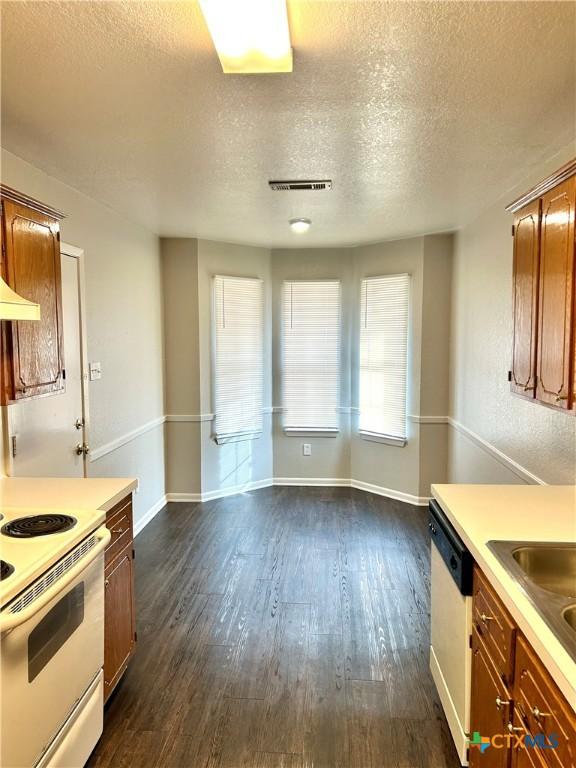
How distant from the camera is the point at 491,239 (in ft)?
11.8

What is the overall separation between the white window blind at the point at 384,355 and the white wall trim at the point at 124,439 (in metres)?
2.17

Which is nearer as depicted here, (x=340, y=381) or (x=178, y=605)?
(x=178, y=605)

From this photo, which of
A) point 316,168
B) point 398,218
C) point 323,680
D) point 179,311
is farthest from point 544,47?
point 179,311

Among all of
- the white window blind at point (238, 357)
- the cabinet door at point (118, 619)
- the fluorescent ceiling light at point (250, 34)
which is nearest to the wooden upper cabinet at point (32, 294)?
the cabinet door at point (118, 619)

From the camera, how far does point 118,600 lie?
86.5 inches

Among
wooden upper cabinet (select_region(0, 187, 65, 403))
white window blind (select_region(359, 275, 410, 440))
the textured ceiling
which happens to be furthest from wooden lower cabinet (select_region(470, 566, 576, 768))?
white window blind (select_region(359, 275, 410, 440))

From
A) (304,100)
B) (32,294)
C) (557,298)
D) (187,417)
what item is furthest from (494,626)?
(187,417)

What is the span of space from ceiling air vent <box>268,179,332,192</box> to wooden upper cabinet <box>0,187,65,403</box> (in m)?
1.36

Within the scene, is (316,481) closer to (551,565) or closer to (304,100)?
(551,565)

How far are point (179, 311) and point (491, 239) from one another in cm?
289

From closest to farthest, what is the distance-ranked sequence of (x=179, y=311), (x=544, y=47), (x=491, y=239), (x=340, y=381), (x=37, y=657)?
(x=37, y=657), (x=544, y=47), (x=491, y=239), (x=179, y=311), (x=340, y=381)

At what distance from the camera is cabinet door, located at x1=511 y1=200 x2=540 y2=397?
207 cm

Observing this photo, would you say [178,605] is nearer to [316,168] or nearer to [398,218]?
[316,168]

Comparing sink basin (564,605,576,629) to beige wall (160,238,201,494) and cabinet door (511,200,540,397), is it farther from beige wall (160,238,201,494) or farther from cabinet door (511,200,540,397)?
beige wall (160,238,201,494)
